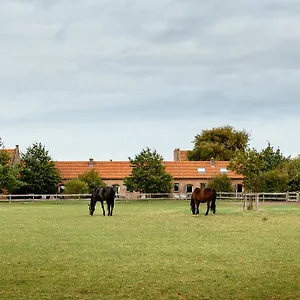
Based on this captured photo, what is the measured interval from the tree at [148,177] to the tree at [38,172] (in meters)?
8.86

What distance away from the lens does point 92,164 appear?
7775 cm

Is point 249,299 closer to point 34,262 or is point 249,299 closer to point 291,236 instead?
point 34,262

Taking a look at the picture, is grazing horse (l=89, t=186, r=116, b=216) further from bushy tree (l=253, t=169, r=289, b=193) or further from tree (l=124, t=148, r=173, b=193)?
tree (l=124, t=148, r=173, b=193)

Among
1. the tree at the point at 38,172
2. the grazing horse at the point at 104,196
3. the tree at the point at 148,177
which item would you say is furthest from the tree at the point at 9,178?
the grazing horse at the point at 104,196

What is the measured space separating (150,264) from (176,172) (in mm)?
62685

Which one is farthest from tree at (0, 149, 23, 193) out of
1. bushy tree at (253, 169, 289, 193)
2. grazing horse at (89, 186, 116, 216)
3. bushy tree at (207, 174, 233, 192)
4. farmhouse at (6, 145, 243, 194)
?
grazing horse at (89, 186, 116, 216)

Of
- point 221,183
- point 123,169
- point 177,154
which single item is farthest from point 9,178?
point 177,154

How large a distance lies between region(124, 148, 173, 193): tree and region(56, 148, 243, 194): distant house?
34.1 ft

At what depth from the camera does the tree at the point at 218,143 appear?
287ft

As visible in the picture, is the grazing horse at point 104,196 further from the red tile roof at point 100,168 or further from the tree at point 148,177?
the red tile roof at point 100,168

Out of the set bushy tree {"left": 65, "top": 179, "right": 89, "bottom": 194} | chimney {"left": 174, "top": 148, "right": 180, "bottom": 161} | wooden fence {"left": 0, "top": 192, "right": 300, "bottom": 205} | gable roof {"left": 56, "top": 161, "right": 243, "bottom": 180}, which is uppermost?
chimney {"left": 174, "top": 148, "right": 180, "bottom": 161}

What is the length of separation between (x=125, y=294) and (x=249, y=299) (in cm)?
198

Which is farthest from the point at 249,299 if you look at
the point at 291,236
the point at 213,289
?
the point at 291,236

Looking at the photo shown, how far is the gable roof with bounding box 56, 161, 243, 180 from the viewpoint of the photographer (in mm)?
74500
